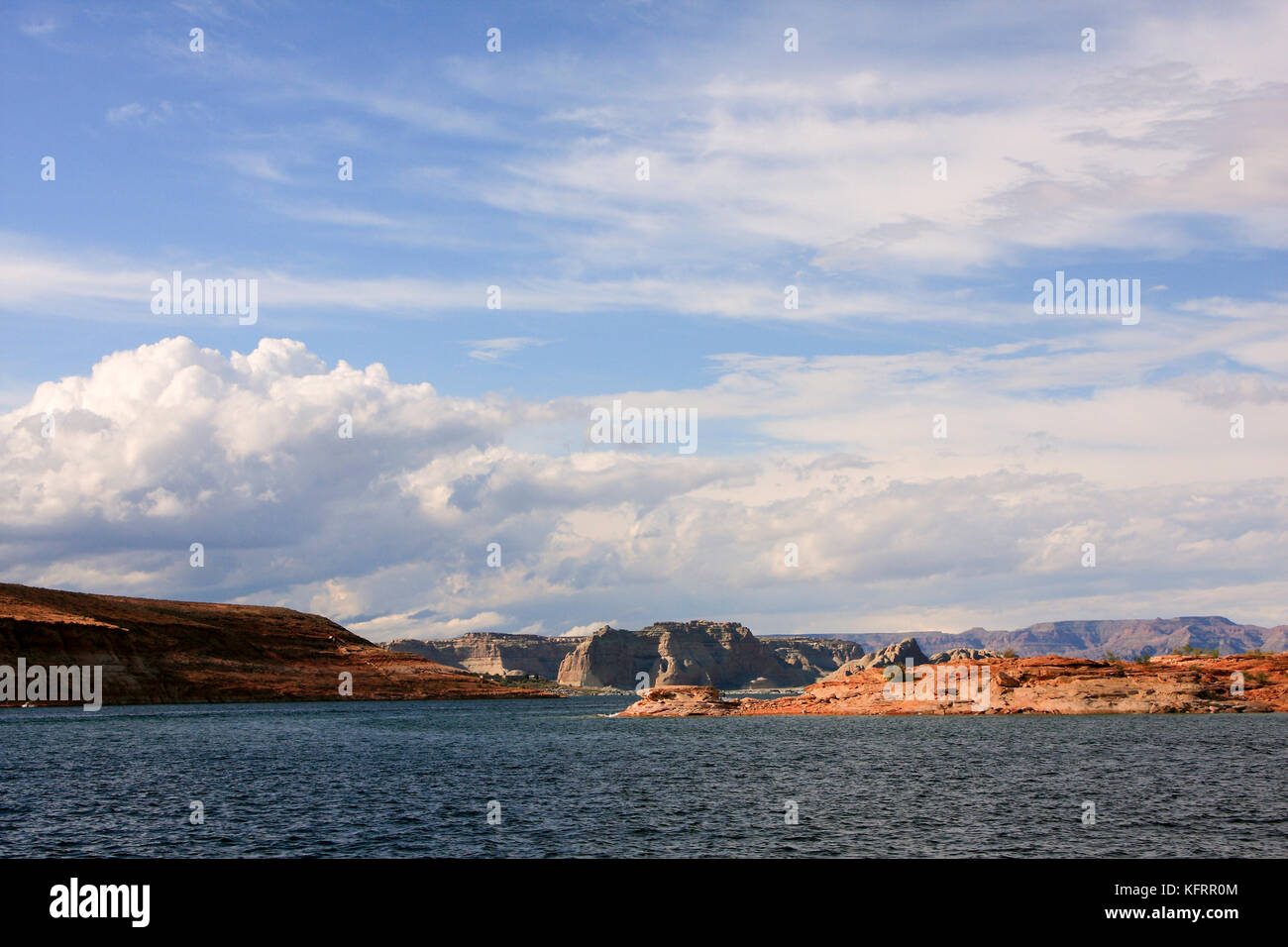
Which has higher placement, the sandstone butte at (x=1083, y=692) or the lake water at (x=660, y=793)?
the lake water at (x=660, y=793)

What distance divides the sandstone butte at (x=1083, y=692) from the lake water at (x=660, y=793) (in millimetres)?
27922

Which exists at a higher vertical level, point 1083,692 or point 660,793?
point 660,793

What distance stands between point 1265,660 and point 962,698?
52392 millimetres

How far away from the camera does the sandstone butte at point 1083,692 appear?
454 ft

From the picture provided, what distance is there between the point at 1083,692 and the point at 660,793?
103806 mm

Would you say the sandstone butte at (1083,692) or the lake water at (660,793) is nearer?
the lake water at (660,793)

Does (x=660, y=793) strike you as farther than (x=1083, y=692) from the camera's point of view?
No

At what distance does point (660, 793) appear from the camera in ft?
189

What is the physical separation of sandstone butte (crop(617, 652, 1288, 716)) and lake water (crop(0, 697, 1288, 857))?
27.9 meters

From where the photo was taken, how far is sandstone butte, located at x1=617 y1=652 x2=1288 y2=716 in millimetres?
138500
